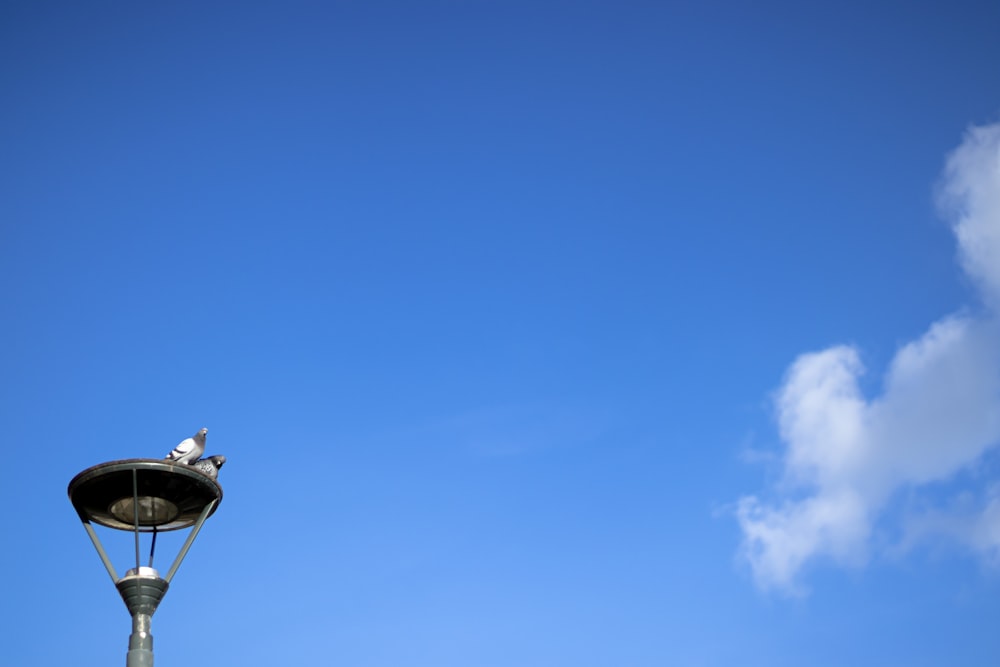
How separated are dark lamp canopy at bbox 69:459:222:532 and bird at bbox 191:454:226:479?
4.22 feet

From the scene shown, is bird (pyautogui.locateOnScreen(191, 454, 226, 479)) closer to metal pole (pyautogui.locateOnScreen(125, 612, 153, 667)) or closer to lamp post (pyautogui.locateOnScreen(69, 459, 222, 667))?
lamp post (pyautogui.locateOnScreen(69, 459, 222, 667))

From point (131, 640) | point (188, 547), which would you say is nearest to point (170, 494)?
point (188, 547)

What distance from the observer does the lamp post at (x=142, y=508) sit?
18.4m

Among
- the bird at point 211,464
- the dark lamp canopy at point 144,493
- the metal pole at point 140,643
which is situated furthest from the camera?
the bird at point 211,464

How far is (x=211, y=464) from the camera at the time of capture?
21.5 m

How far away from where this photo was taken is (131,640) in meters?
18.1

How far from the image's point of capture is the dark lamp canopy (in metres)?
18.6

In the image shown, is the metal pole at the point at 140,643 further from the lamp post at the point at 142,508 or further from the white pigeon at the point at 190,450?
the white pigeon at the point at 190,450

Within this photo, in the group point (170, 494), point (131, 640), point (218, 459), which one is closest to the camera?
point (131, 640)

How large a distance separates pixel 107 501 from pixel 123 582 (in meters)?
1.50

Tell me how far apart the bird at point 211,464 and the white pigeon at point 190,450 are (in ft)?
0.52

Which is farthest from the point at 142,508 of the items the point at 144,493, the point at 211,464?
the point at 211,464

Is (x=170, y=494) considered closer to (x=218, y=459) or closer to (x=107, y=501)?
(x=107, y=501)

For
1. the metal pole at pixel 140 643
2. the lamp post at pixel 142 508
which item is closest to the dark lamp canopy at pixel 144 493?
the lamp post at pixel 142 508
